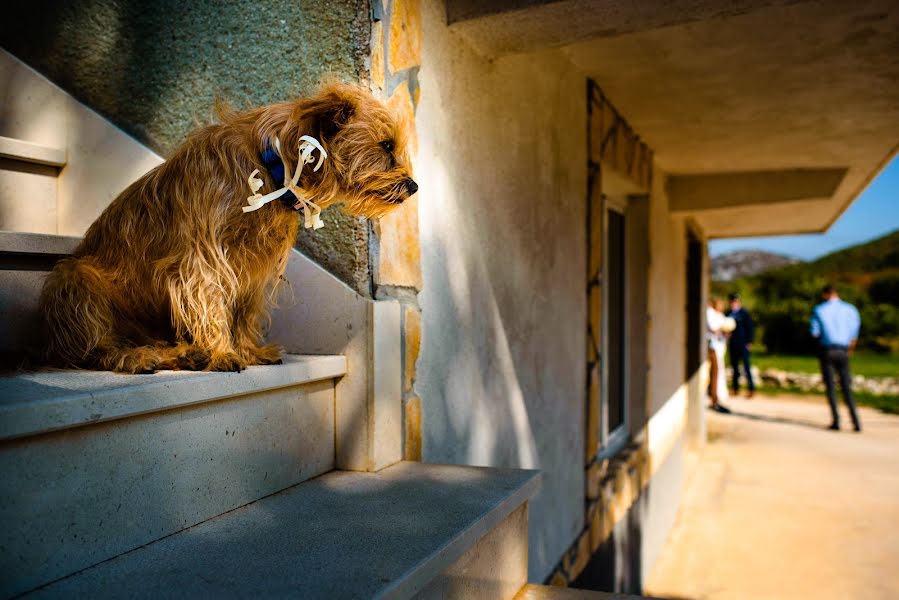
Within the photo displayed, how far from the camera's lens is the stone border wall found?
187 cm

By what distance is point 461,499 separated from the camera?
158 centimetres

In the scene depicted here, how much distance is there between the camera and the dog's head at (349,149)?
5.08 feet

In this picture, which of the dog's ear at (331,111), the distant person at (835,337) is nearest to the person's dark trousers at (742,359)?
the distant person at (835,337)

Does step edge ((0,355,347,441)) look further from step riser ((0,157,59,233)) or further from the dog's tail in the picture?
step riser ((0,157,59,233))

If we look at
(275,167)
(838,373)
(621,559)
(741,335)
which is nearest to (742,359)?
(741,335)

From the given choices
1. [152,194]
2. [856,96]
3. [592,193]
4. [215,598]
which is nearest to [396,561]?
[215,598]

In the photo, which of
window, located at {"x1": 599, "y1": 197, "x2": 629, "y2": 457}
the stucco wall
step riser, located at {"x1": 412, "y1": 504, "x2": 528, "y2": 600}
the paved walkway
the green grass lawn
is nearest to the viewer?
step riser, located at {"x1": 412, "y1": 504, "x2": 528, "y2": 600}

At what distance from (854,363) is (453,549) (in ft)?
70.4

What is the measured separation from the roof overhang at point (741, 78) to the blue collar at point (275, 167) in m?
0.96

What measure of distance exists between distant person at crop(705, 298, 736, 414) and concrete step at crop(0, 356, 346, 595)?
1176cm

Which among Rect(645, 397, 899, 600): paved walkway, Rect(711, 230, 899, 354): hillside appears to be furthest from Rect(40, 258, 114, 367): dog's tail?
Rect(711, 230, 899, 354): hillside

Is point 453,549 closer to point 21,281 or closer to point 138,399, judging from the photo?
point 138,399

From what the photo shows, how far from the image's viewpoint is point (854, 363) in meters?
19.5

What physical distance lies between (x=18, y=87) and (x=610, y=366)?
15.3 feet
